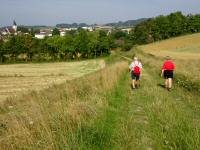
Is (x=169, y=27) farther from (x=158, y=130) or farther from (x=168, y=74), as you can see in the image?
(x=158, y=130)

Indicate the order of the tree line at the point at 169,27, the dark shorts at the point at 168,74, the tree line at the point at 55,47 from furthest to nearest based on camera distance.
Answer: the tree line at the point at 169,27 < the tree line at the point at 55,47 < the dark shorts at the point at 168,74

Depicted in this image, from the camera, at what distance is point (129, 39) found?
Answer: 419 ft

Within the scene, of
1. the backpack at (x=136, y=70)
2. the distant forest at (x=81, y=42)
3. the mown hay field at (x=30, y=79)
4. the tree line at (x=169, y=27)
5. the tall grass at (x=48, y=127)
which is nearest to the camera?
the tall grass at (x=48, y=127)

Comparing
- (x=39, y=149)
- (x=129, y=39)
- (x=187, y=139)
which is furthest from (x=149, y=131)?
(x=129, y=39)

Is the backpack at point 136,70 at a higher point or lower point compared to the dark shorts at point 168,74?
higher

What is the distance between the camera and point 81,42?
99375mm

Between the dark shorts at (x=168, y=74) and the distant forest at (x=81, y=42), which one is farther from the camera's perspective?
the distant forest at (x=81, y=42)

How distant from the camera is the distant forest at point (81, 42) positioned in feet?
313

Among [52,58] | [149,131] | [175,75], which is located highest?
[149,131]

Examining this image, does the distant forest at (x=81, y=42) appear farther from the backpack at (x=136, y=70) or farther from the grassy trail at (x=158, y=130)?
the grassy trail at (x=158, y=130)

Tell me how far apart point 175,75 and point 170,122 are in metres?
14.3

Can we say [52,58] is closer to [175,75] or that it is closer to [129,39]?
[129,39]

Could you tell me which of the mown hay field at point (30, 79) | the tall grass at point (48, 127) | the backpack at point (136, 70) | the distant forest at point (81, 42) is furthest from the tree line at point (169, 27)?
the tall grass at point (48, 127)

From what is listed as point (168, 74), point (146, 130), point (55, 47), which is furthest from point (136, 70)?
point (55, 47)
